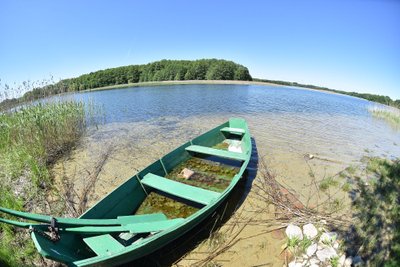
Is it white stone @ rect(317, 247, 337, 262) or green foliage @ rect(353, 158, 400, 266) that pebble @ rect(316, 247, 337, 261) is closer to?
white stone @ rect(317, 247, 337, 262)

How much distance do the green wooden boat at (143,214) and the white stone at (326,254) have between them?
1.75 metres

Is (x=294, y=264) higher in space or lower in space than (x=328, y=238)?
Answer: lower

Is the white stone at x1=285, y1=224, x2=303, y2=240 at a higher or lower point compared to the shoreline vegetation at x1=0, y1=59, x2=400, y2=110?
lower

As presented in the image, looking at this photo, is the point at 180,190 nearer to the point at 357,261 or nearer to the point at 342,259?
the point at 342,259

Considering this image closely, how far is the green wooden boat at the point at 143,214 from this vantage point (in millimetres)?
2635

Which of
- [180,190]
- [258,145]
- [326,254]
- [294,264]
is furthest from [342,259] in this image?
[258,145]

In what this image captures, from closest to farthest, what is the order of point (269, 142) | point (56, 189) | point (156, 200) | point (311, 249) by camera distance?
point (311, 249)
point (156, 200)
point (56, 189)
point (269, 142)

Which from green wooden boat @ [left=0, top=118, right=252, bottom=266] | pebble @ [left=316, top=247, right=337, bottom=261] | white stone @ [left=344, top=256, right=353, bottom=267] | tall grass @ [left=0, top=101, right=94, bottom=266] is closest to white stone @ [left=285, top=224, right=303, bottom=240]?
pebble @ [left=316, top=247, right=337, bottom=261]

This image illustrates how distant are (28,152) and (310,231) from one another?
7.57m

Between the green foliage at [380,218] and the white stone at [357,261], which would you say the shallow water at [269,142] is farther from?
the white stone at [357,261]

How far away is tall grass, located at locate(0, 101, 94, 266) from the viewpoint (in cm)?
331

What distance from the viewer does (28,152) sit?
6.36 meters

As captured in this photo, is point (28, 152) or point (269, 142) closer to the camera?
point (28, 152)

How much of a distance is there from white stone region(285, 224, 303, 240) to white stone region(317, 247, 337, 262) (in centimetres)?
43
